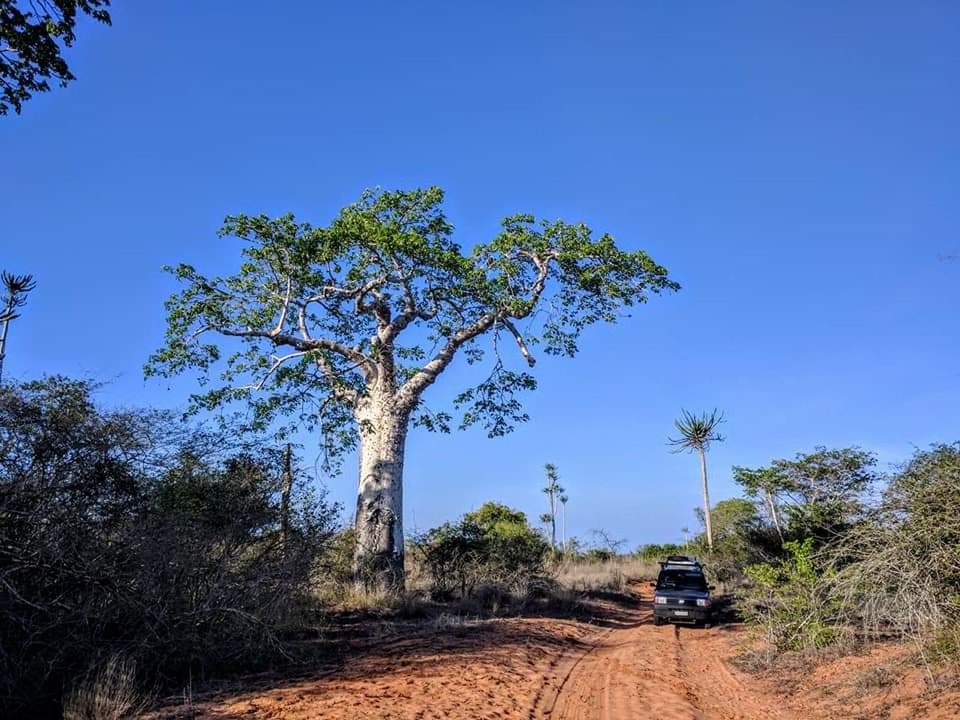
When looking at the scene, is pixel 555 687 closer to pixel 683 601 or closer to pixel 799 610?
pixel 799 610

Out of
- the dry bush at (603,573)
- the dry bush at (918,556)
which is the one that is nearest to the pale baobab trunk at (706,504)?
the dry bush at (603,573)

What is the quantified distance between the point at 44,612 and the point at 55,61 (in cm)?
702

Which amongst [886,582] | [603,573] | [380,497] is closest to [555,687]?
[886,582]

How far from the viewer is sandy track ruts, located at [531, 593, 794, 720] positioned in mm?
8398

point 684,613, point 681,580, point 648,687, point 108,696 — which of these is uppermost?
point 681,580

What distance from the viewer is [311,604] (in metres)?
11.8

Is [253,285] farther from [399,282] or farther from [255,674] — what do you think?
[255,674]

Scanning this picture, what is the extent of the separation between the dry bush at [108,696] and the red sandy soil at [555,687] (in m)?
0.41

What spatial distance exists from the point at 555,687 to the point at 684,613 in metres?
11.1

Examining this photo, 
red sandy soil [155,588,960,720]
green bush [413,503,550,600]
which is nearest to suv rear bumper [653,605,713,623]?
green bush [413,503,550,600]

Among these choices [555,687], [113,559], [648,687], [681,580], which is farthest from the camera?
[681,580]

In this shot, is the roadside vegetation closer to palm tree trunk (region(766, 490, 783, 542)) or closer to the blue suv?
the blue suv

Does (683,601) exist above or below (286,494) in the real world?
below

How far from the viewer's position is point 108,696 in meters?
7.02
